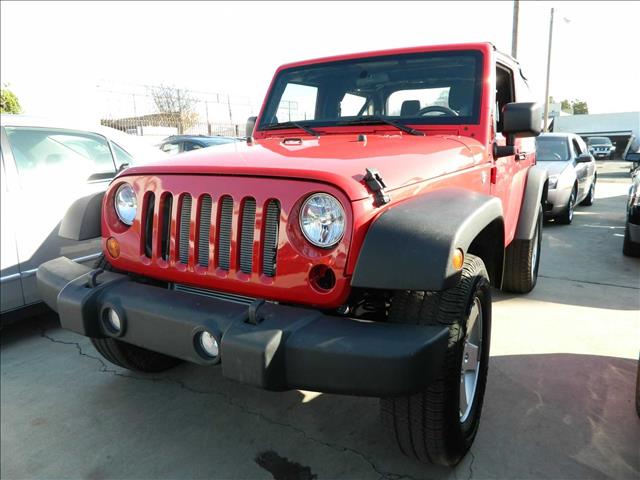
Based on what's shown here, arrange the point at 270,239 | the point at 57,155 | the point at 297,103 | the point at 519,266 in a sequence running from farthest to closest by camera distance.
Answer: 1. the point at 519,266
2. the point at 57,155
3. the point at 297,103
4. the point at 270,239

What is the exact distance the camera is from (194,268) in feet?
6.75

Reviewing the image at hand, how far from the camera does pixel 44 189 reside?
11.8 ft

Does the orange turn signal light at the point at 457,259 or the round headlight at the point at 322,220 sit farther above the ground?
the round headlight at the point at 322,220

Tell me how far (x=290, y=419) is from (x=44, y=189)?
2.54m

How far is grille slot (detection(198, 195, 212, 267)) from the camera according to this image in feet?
6.71

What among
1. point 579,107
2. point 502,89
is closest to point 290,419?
point 502,89

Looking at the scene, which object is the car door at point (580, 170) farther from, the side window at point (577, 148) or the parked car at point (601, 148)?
the parked car at point (601, 148)

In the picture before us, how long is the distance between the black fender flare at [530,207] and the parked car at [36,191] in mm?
3124

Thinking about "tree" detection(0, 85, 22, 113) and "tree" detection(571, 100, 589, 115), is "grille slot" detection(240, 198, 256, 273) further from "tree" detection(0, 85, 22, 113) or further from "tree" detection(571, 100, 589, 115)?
"tree" detection(571, 100, 589, 115)

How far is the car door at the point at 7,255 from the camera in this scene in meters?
3.34

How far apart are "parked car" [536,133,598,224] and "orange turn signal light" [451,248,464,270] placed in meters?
6.07

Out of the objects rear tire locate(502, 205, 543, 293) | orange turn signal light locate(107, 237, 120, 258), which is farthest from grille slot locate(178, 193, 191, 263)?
rear tire locate(502, 205, 543, 293)

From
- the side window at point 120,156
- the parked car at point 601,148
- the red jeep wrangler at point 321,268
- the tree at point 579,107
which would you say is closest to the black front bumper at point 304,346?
the red jeep wrangler at point 321,268

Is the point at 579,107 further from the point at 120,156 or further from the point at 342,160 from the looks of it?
the point at 342,160
